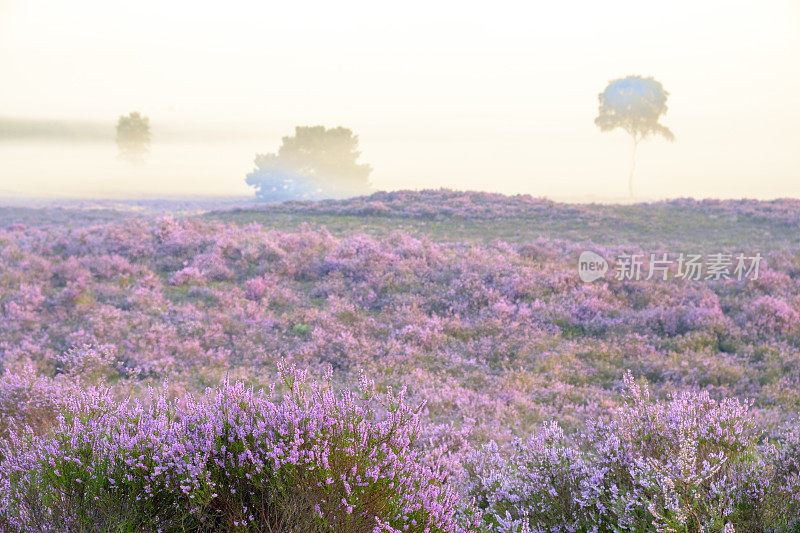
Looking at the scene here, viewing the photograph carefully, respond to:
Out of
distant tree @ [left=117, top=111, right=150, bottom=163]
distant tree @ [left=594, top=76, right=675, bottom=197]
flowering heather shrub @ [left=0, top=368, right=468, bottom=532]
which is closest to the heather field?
flowering heather shrub @ [left=0, top=368, right=468, bottom=532]

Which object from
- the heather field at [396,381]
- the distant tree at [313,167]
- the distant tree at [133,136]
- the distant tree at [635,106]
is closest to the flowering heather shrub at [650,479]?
the heather field at [396,381]

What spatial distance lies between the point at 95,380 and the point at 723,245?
66.5 feet

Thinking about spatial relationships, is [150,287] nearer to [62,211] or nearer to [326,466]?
[326,466]

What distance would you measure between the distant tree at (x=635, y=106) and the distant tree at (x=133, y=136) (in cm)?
7471

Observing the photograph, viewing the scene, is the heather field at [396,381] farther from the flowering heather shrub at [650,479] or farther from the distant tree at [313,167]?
the distant tree at [313,167]

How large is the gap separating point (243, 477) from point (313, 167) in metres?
72.5

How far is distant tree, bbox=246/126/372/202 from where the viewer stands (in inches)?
2773

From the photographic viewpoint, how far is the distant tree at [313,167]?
70.4 meters

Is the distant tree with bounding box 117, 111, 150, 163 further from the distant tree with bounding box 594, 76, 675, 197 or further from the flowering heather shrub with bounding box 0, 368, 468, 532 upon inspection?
the flowering heather shrub with bounding box 0, 368, 468, 532

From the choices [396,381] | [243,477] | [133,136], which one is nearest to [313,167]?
[133,136]

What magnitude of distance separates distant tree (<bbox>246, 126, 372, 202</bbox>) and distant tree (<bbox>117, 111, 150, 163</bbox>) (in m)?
32.6

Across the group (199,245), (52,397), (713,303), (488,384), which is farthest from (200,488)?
(199,245)

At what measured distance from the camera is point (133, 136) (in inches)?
3548

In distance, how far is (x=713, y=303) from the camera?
37.2ft
